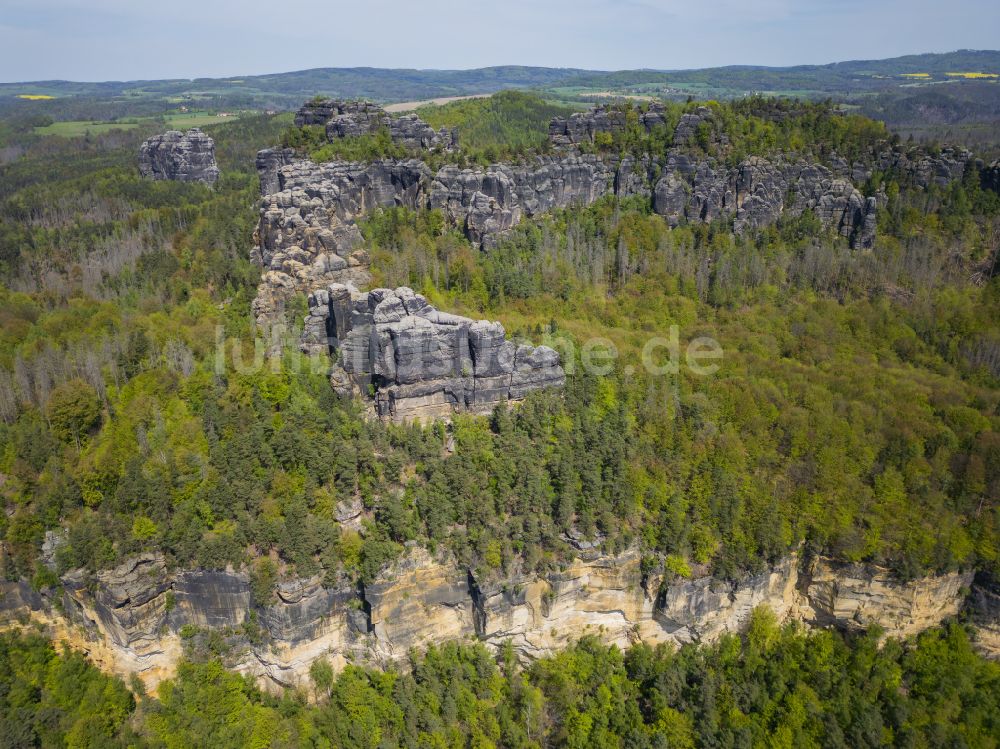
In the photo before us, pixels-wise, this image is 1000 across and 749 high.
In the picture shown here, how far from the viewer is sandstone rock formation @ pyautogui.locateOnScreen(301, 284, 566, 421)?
160ft

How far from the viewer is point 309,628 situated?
1656 inches

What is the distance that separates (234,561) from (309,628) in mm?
A: 6386

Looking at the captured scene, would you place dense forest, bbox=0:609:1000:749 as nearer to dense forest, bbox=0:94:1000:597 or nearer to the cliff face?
the cliff face

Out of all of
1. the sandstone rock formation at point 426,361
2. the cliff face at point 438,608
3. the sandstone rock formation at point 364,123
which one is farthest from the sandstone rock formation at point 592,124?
the cliff face at point 438,608

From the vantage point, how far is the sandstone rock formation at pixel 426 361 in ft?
160

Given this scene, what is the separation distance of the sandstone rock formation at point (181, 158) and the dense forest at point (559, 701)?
4114 inches

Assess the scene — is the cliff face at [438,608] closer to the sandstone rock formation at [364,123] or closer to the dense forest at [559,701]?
the dense forest at [559,701]

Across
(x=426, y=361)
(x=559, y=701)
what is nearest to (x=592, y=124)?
(x=426, y=361)

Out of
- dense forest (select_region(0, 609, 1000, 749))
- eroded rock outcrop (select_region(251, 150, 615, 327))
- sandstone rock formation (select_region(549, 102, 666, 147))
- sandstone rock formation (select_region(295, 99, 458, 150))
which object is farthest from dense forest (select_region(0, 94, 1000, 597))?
sandstone rock formation (select_region(549, 102, 666, 147))

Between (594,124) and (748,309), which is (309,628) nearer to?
(748,309)

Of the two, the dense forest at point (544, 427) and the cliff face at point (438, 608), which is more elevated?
the dense forest at point (544, 427)

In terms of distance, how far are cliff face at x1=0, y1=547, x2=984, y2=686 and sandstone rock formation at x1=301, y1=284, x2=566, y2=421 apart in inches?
463

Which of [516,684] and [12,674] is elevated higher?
[12,674]

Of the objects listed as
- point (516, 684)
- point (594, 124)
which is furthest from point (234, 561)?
point (594, 124)
